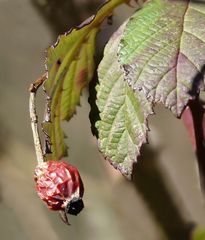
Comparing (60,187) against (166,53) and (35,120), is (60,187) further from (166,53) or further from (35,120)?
(166,53)

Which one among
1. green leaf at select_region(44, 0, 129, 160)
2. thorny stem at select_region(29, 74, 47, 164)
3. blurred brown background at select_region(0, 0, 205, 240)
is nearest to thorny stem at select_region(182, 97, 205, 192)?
green leaf at select_region(44, 0, 129, 160)

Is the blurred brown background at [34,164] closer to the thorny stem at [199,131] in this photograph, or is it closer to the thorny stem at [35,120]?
the thorny stem at [199,131]

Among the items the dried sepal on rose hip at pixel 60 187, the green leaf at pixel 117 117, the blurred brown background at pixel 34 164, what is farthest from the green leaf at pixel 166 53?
the blurred brown background at pixel 34 164

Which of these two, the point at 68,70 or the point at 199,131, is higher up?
the point at 68,70

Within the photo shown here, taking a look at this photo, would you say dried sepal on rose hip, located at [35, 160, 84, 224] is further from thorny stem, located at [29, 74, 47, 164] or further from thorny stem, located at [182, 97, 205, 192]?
thorny stem, located at [182, 97, 205, 192]

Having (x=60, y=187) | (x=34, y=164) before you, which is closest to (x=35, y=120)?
(x=60, y=187)

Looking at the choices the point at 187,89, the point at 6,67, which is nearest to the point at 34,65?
the point at 6,67
